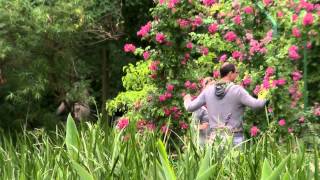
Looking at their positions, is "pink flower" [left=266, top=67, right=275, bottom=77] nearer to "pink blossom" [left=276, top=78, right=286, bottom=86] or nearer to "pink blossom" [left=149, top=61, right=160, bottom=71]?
"pink blossom" [left=276, top=78, right=286, bottom=86]

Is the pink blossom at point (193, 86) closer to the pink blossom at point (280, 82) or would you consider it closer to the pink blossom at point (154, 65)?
the pink blossom at point (154, 65)

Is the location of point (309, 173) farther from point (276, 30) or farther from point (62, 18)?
point (62, 18)

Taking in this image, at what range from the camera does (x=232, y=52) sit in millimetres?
7551

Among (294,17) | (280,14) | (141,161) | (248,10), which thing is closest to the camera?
(141,161)

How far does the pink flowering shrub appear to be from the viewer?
21.8 feet

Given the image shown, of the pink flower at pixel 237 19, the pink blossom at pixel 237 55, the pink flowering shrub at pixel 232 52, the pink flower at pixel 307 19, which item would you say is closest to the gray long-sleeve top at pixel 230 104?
the pink flowering shrub at pixel 232 52

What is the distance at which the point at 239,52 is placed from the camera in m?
7.23

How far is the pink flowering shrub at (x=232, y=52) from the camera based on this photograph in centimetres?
665

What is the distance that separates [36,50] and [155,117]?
667 cm

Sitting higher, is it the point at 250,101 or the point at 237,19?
the point at 237,19

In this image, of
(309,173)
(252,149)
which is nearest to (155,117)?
(252,149)

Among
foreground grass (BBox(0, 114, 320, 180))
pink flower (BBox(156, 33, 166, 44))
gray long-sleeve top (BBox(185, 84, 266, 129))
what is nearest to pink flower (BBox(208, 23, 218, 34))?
pink flower (BBox(156, 33, 166, 44))

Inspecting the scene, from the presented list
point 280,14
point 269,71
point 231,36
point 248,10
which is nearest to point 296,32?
point 280,14

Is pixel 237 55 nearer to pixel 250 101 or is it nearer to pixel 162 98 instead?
pixel 162 98
